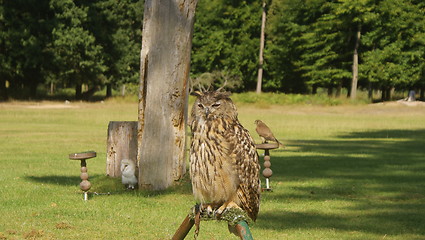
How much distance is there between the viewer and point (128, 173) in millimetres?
14141

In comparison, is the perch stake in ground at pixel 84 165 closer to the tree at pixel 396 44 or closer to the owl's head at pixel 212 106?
the owl's head at pixel 212 106

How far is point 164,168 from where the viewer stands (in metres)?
14.1

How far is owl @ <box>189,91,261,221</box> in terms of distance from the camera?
5.66 metres

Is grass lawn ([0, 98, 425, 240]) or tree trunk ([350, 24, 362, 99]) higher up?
tree trunk ([350, 24, 362, 99])

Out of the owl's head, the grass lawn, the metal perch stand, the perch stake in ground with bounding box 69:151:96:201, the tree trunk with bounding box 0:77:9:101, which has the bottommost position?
the tree trunk with bounding box 0:77:9:101

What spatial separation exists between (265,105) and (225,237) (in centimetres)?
4800

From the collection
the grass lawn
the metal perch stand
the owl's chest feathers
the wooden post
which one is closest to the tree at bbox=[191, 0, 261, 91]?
the grass lawn

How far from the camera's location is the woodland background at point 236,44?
6088cm

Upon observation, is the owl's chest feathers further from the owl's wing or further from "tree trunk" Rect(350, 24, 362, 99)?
"tree trunk" Rect(350, 24, 362, 99)

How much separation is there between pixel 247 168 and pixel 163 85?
7826 mm

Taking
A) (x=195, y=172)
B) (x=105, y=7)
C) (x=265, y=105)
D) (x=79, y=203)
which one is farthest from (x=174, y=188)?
(x=105, y=7)

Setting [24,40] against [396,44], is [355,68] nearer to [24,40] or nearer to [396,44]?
[396,44]

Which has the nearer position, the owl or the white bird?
the owl

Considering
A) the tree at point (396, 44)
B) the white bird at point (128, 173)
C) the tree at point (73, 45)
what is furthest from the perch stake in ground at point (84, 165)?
the tree at point (396, 44)
